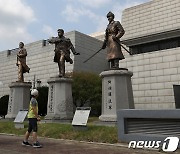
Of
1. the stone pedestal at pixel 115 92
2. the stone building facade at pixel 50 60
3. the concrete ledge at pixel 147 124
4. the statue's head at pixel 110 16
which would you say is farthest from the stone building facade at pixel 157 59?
the concrete ledge at pixel 147 124

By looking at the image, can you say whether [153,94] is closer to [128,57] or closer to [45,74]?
[128,57]

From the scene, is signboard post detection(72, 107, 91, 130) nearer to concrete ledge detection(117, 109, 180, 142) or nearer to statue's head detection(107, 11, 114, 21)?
concrete ledge detection(117, 109, 180, 142)

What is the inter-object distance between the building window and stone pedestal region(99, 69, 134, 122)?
56.3ft

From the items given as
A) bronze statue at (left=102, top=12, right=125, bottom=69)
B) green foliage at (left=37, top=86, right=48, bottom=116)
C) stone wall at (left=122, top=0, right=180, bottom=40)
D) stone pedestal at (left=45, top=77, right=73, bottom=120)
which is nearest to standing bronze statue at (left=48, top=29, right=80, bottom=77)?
stone pedestal at (left=45, top=77, right=73, bottom=120)

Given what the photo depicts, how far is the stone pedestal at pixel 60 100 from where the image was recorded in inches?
575

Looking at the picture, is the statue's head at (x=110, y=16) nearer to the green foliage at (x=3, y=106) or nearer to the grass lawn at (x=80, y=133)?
the grass lawn at (x=80, y=133)

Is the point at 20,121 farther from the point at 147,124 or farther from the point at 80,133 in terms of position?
the point at 147,124

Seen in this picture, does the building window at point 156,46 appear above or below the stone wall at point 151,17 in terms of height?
below

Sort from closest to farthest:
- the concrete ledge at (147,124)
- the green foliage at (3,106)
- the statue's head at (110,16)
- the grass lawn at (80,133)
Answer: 1. the concrete ledge at (147,124)
2. the grass lawn at (80,133)
3. the statue's head at (110,16)
4. the green foliage at (3,106)

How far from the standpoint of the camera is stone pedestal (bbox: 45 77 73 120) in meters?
14.6

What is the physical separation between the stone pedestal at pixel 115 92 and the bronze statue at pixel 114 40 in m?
0.61

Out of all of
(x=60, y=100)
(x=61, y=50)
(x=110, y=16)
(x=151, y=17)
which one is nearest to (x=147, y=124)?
(x=110, y=16)

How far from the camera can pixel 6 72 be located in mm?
53531

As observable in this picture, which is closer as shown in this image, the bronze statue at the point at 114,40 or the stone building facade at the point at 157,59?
the bronze statue at the point at 114,40
